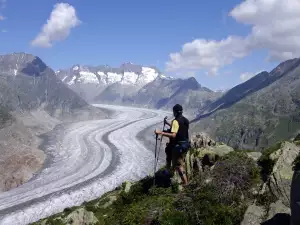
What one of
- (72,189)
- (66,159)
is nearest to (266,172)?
(72,189)

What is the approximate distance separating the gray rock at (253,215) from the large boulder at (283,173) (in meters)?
0.85

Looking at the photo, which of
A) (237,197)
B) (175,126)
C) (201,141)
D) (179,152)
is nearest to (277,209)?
(237,197)

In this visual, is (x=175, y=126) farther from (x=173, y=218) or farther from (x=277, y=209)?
(x=277, y=209)

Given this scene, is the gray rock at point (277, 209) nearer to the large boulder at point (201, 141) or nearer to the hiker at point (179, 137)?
the hiker at point (179, 137)

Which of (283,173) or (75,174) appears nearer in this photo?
(283,173)

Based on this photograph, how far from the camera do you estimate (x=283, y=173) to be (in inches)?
514

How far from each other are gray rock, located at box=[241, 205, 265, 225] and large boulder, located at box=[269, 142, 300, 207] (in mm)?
850

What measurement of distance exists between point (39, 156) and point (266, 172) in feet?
419

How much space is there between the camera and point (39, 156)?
13262cm

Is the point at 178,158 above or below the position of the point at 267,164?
above

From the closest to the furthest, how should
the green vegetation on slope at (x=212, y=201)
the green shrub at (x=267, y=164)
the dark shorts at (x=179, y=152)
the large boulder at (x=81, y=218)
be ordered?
the green vegetation on slope at (x=212, y=201) < the green shrub at (x=267, y=164) < the dark shorts at (x=179, y=152) < the large boulder at (x=81, y=218)

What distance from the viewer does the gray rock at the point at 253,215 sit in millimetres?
11509

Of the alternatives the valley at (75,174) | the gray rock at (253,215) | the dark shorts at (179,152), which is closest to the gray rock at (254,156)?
the dark shorts at (179,152)

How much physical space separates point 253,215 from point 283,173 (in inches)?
90.0
